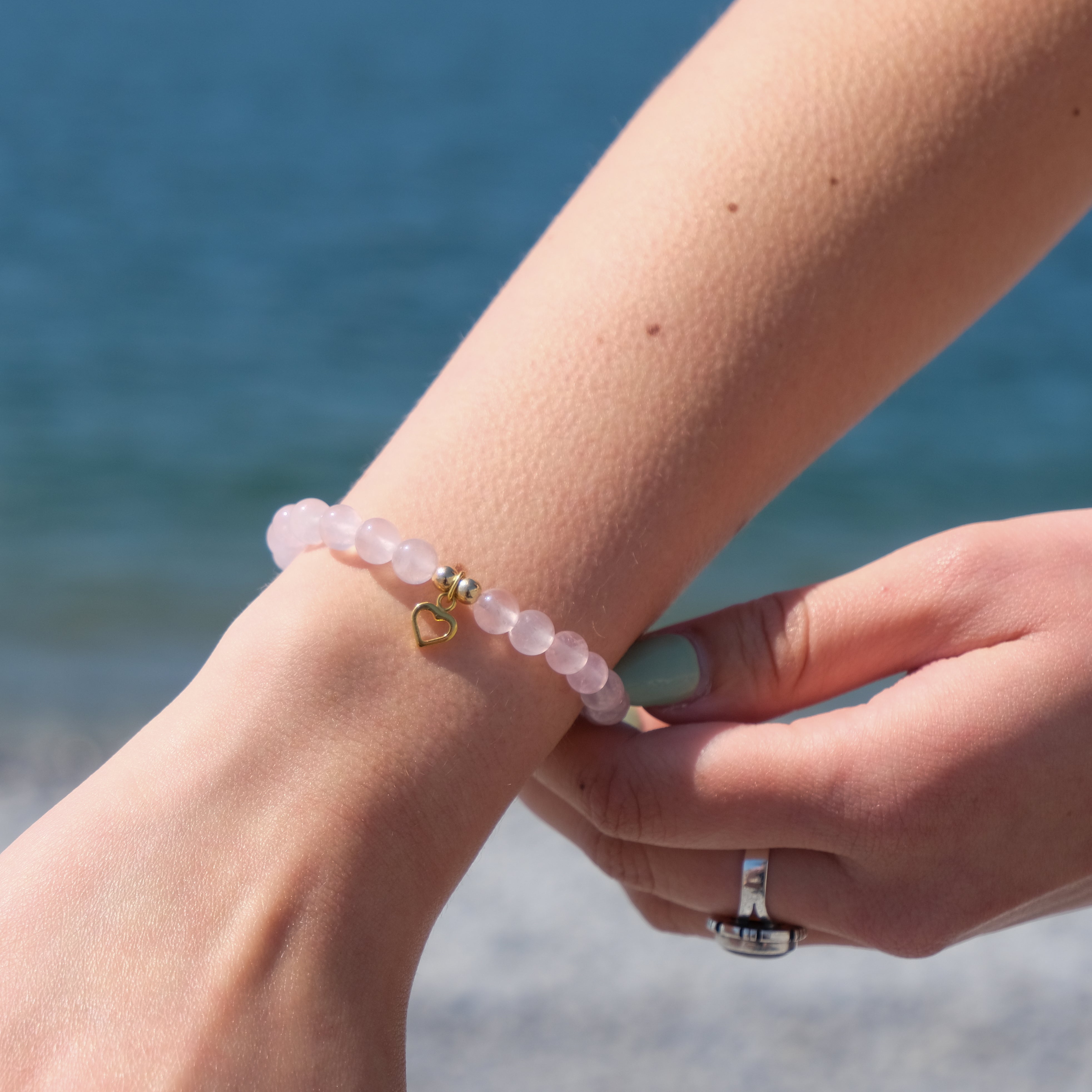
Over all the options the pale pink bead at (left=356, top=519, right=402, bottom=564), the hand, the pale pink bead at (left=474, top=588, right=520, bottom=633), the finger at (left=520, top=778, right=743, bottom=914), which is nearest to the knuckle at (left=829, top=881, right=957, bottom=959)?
the hand

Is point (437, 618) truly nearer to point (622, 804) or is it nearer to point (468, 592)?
point (468, 592)

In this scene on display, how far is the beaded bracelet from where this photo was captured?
1.00 meters

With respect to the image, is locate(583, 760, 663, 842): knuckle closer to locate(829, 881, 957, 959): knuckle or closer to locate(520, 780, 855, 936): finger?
locate(520, 780, 855, 936): finger

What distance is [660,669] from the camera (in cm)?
116

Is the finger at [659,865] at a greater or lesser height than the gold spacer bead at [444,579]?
lesser

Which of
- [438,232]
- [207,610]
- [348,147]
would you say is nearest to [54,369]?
[207,610]

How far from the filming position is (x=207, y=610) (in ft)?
13.2

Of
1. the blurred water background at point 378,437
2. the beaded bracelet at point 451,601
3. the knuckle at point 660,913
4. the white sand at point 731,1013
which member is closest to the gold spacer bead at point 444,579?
the beaded bracelet at point 451,601

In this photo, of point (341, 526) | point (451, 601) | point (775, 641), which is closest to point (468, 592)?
point (451, 601)

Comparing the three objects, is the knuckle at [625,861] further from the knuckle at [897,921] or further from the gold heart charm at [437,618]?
the gold heart charm at [437,618]

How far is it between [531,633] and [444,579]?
0.09m

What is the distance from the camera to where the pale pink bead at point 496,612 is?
100 cm

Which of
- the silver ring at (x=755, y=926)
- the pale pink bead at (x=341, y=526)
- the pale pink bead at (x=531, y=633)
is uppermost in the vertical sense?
the pale pink bead at (x=341, y=526)

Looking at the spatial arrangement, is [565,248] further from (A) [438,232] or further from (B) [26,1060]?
(A) [438,232]
